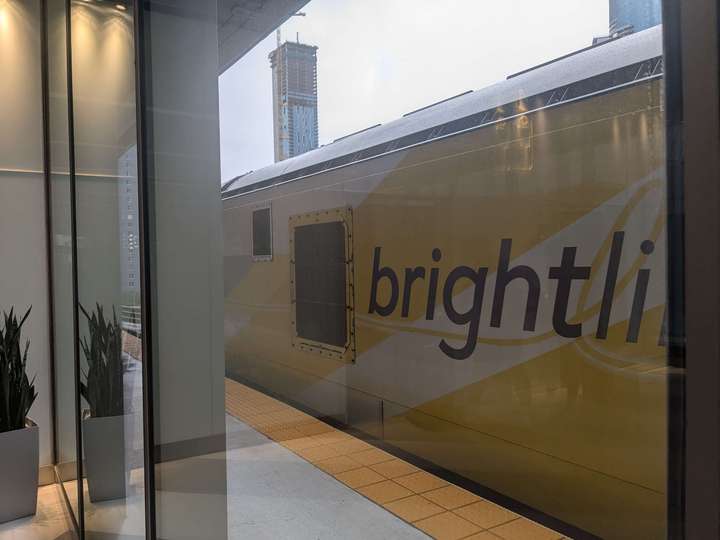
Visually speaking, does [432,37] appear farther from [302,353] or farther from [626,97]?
[302,353]

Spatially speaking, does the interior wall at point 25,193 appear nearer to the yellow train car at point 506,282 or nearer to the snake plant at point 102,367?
the snake plant at point 102,367

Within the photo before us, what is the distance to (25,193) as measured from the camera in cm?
266

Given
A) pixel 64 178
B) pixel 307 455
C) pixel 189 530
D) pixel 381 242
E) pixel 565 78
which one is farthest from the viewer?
pixel 64 178

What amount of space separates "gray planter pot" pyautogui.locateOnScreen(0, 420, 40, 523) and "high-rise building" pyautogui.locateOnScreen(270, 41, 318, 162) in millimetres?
1623

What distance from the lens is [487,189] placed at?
1514 millimetres

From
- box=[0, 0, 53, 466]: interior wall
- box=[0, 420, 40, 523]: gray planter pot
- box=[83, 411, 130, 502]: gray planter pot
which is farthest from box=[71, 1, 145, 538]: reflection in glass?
box=[0, 0, 53, 466]: interior wall

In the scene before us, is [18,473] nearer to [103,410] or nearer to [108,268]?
[103,410]

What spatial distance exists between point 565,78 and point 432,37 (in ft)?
1.04

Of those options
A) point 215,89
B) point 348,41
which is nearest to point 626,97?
point 348,41

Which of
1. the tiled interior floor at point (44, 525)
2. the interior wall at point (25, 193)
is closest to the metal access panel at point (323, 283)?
the tiled interior floor at point (44, 525)

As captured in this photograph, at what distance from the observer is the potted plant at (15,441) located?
7.36 ft

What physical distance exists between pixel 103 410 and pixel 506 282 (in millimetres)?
1462

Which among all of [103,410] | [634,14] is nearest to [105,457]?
[103,410]

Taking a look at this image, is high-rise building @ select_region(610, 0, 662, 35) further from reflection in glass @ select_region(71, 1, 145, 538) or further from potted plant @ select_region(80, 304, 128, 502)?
potted plant @ select_region(80, 304, 128, 502)
